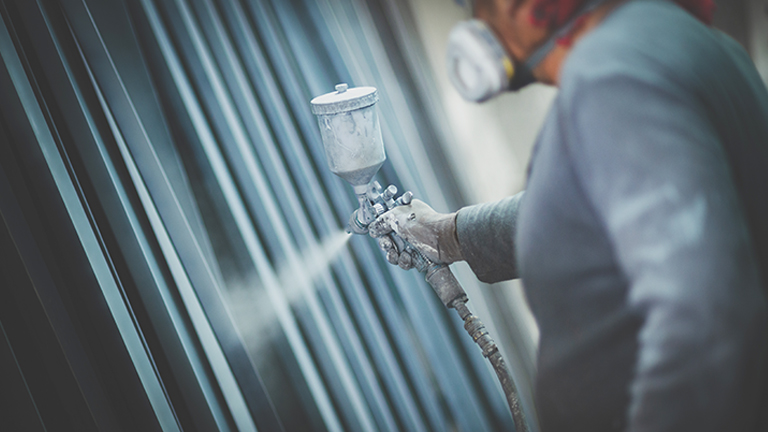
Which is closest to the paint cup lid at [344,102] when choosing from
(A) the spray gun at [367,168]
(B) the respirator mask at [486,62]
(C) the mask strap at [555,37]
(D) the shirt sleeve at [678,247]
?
(A) the spray gun at [367,168]

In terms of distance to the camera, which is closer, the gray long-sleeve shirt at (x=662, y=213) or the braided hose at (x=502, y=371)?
the gray long-sleeve shirt at (x=662, y=213)

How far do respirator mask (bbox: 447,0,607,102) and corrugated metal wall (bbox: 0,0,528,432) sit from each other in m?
0.50

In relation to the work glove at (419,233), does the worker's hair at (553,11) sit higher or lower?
higher

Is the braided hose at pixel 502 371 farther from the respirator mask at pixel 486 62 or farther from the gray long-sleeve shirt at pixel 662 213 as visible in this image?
the respirator mask at pixel 486 62

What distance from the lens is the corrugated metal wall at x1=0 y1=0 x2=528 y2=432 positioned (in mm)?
1041

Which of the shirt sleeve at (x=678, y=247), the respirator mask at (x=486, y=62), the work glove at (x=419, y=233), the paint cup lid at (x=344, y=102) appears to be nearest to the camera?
the shirt sleeve at (x=678, y=247)

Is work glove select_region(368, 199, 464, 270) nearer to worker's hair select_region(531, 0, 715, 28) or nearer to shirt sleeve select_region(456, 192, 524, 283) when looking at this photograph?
shirt sleeve select_region(456, 192, 524, 283)

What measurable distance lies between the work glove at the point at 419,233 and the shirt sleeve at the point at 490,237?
0.09ft

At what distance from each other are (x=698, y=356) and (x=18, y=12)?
52.9 inches

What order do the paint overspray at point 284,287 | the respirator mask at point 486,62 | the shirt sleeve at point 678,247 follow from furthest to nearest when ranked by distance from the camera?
the paint overspray at point 284,287, the respirator mask at point 486,62, the shirt sleeve at point 678,247

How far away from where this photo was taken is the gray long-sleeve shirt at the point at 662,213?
472 mm

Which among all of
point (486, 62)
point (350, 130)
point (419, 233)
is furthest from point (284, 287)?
point (486, 62)

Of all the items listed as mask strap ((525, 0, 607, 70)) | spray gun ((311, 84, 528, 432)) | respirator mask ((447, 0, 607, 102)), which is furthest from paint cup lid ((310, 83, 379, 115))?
mask strap ((525, 0, 607, 70))

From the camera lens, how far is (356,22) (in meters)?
1.13
